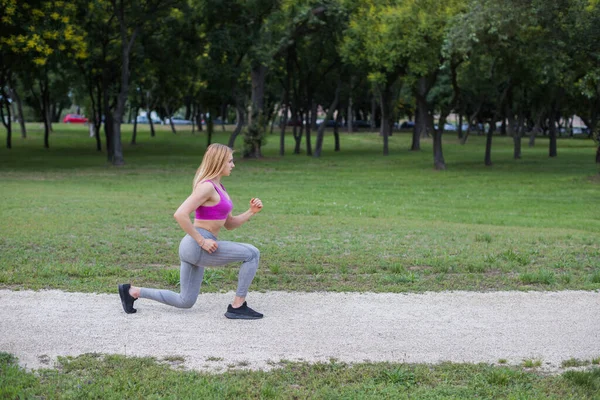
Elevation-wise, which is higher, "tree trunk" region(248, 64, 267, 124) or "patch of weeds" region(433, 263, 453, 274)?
"tree trunk" region(248, 64, 267, 124)

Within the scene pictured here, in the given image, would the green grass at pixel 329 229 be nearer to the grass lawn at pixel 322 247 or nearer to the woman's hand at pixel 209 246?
the grass lawn at pixel 322 247

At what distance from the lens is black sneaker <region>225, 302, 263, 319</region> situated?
649 cm

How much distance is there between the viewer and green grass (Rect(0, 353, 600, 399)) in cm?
467

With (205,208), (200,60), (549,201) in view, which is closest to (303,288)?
(205,208)

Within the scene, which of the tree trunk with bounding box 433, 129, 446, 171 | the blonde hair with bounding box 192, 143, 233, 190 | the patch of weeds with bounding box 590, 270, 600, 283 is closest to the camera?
the blonde hair with bounding box 192, 143, 233, 190

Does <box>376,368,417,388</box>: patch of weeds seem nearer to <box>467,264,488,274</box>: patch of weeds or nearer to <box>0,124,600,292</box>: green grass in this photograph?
<box>0,124,600,292</box>: green grass

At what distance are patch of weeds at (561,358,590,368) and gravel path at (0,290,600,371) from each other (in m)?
0.05

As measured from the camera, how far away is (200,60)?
1389 inches

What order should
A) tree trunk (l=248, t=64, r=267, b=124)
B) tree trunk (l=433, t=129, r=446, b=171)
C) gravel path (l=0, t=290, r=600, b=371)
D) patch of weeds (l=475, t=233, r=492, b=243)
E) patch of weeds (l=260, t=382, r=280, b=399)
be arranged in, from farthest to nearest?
tree trunk (l=248, t=64, r=267, b=124) → tree trunk (l=433, t=129, r=446, b=171) → patch of weeds (l=475, t=233, r=492, b=243) → gravel path (l=0, t=290, r=600, b=371) → patch of weeds (l=260, t=382, r=280, b=399)

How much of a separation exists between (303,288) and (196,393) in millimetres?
3281

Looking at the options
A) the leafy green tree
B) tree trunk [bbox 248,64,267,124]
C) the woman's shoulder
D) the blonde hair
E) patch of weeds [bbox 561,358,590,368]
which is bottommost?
patch of weeds [bbox 561,358,590,368]

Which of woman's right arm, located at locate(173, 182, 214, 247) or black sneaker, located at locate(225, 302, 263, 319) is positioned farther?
black sneaker, located at locate(225, 302, 263, 319)

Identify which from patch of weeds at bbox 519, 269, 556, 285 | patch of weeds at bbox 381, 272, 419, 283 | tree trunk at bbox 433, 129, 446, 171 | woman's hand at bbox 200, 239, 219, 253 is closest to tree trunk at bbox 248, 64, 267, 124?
tree trunk at bbox 433, 129, 446, 171

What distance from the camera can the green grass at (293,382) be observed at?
467 centimetres
